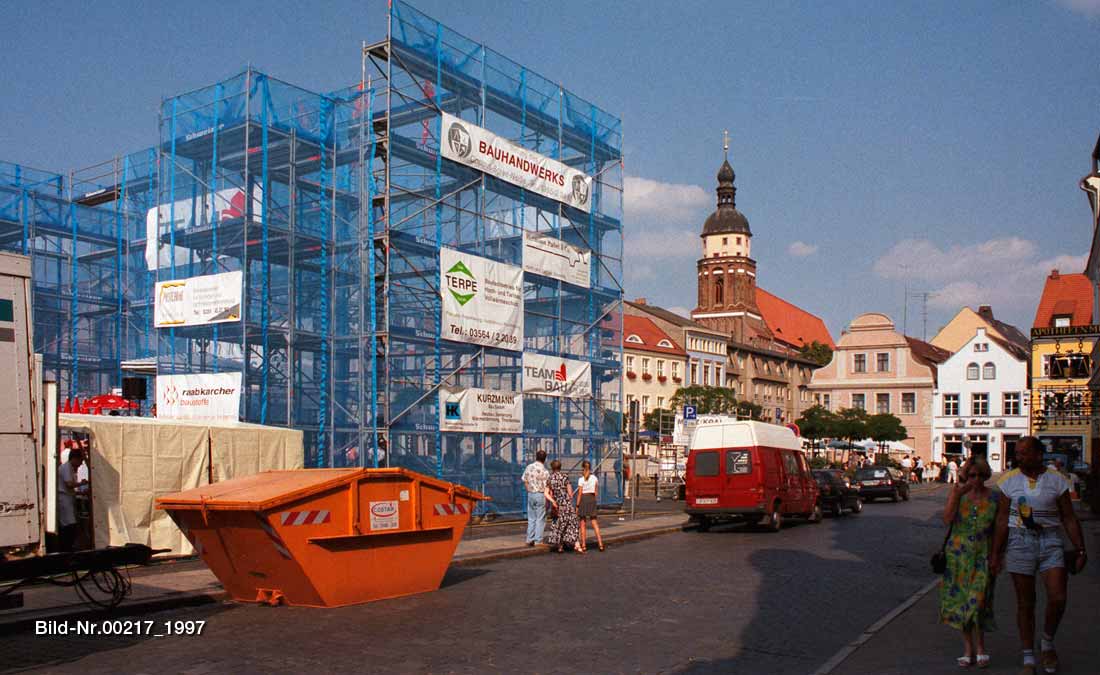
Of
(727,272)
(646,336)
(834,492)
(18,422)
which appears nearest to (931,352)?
(727,272)

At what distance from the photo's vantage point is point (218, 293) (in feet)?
A: 79.7

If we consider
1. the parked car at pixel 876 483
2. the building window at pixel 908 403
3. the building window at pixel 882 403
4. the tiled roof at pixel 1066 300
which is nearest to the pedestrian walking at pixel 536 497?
the parked car at pixel 876 483

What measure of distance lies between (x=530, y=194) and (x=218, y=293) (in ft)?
29.6

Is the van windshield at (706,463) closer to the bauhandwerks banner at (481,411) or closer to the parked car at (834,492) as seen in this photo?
the bauhandwerks banner at (481,411)

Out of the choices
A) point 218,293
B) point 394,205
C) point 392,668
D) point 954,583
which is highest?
point 394,205

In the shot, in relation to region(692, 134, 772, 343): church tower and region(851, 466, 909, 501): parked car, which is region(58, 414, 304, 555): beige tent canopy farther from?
region(692, 134, 772, 343): church tower

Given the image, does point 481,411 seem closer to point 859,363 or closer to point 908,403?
point 908,403

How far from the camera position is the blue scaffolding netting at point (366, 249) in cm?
2444

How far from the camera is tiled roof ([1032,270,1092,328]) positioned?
65356 millimetres

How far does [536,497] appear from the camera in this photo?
1895 cm

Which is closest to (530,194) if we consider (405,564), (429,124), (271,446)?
(429,124)

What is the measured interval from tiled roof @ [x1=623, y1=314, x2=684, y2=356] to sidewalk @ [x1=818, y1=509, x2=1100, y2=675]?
2685 inches

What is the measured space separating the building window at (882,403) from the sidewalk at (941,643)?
248 ft

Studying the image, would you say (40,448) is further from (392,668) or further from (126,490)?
(126,490)
